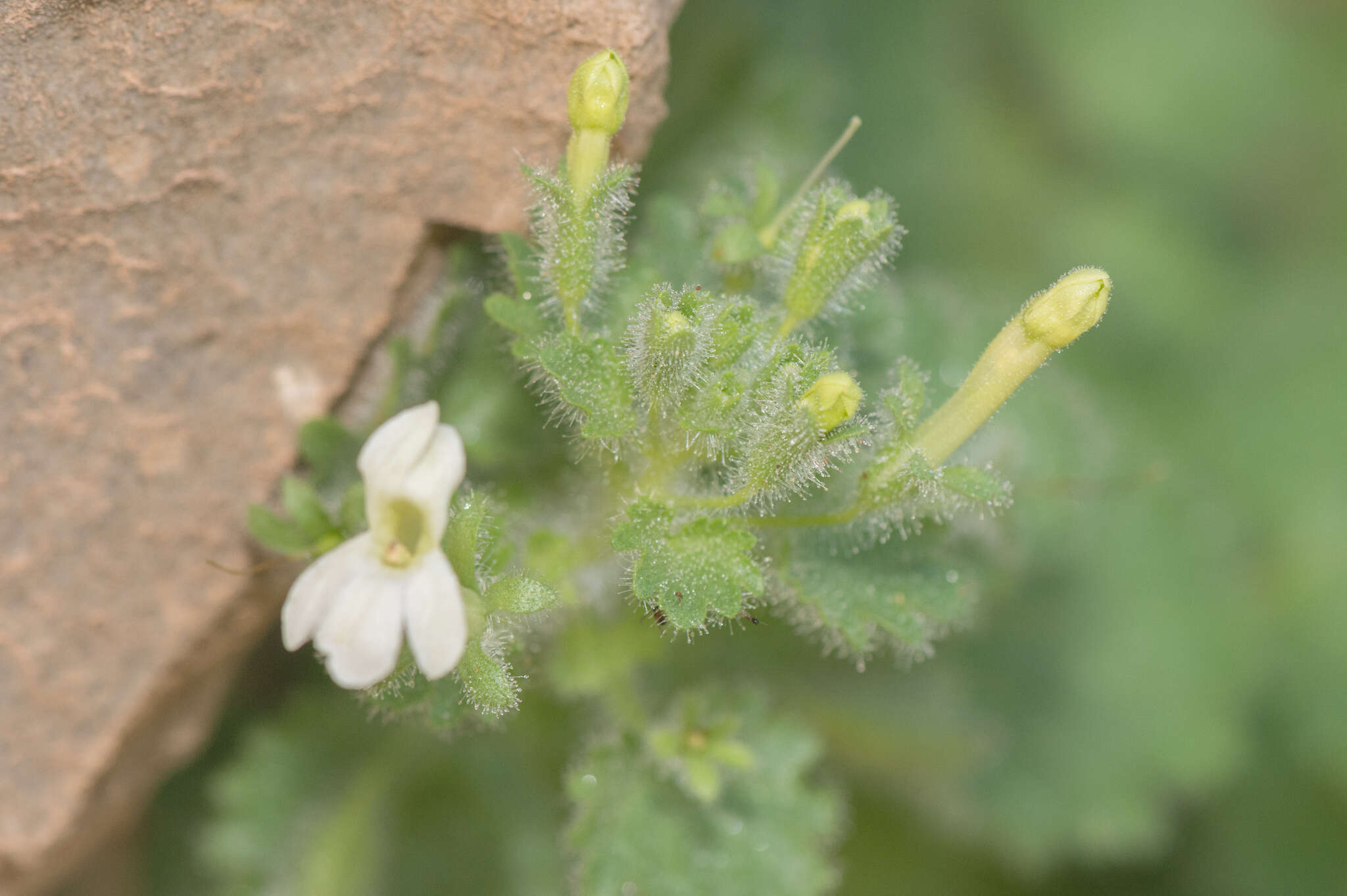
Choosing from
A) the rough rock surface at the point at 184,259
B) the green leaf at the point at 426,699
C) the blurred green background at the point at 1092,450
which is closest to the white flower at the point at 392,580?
the green leaf at the point at 426,699

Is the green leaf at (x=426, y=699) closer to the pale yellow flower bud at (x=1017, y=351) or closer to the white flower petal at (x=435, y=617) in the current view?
the white flower petal at (x=435, y=617)

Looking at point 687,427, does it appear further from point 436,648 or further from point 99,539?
point 99,539

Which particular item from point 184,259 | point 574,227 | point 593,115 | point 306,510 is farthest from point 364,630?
point 184,259

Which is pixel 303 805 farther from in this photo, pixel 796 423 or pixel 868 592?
pixel 796 423

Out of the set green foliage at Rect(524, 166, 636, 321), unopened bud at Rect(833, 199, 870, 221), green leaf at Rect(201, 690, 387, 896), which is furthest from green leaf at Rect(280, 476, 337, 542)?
unopened bud at Rect(833, 199, 870, 221)

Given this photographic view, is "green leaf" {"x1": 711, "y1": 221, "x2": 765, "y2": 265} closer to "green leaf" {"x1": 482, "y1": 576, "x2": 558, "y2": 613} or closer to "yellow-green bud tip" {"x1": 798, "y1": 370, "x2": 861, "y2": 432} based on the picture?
"yellow-green bud tip" {"x1": 798, "y1": 370, "x2": 861, "y2": 432}
